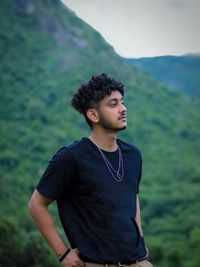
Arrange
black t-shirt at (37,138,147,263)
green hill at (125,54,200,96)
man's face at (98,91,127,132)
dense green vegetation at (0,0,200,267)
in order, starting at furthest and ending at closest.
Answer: green hill at (125,54,200,96) < dense green vegetation at (0,0,200,267) < man's face at (98,91,127,132) < black t-shirt at (37,138,147,263)

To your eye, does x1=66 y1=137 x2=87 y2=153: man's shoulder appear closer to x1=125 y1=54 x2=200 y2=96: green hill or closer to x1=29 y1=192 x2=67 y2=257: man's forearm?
x1=29 y1=192 x2=67 y2=257: man's forearm

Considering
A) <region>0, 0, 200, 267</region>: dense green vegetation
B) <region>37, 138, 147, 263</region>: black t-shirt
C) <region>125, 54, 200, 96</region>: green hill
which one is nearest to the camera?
<region>37, 138, 147, 263</region>: black t-shirt

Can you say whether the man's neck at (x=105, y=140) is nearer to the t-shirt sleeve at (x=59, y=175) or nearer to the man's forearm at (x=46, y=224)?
the t-shirt sleeve at (x=59, y=175)

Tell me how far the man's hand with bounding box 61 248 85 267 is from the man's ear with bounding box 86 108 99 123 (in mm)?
522

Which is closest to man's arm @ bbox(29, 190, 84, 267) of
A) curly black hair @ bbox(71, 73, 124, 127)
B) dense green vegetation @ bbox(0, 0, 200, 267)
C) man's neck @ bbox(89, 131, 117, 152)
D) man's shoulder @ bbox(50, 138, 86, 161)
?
man's shoulder @ bbox(50, 138, 86, 161)

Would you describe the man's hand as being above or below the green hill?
below

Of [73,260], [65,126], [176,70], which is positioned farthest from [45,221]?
[176,70]

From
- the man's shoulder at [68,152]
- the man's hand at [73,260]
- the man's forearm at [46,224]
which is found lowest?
the man's hand at [73,260]

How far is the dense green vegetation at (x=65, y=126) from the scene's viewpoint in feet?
15.5

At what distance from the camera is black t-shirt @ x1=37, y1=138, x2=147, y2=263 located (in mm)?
2381

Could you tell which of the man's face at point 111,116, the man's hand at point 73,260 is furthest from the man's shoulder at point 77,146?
the man's hand at point 73,260

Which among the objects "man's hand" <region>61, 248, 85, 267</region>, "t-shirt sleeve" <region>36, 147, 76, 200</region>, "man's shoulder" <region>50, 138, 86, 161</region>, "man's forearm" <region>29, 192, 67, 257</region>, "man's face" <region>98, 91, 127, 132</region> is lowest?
"man's hand" <region>61, 248, 85, 267</region>

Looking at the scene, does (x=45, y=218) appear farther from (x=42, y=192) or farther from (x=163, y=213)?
(x=163, y=213)

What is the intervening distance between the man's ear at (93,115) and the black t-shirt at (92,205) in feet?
0.46
